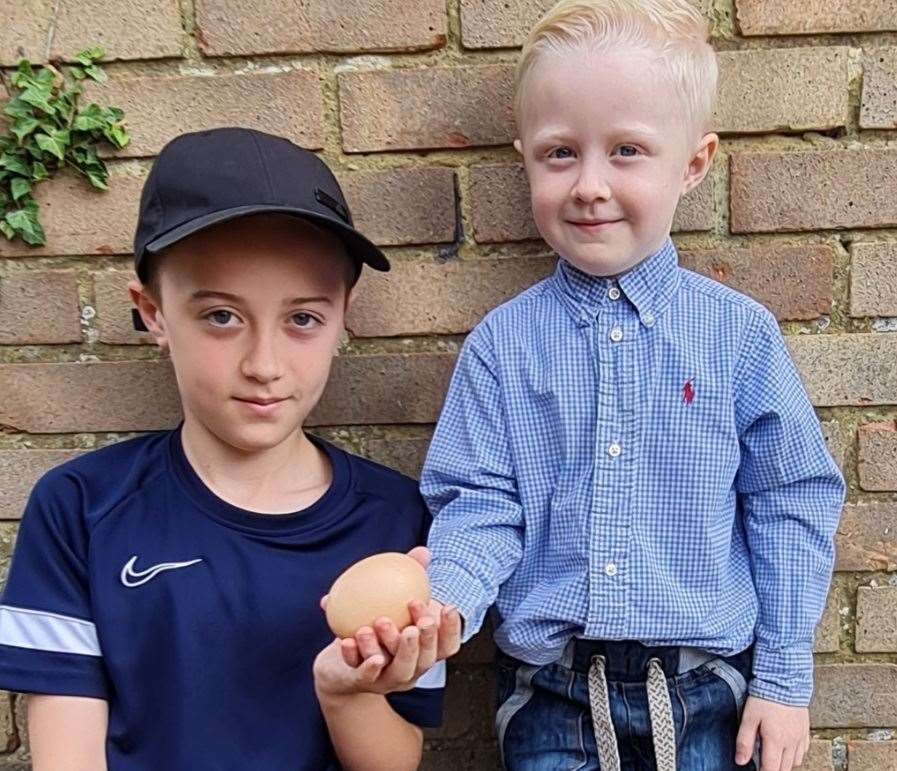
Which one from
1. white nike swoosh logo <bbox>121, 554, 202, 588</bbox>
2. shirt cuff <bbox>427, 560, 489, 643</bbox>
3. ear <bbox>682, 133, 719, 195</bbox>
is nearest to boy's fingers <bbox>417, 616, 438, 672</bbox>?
shirt cuff <bbox>427, 560, 489, 643</bbox>

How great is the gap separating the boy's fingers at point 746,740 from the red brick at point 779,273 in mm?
613

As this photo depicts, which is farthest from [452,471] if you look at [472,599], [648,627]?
[648,627]

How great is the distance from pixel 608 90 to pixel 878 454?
751 millimetres

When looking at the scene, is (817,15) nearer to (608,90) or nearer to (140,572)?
(608,90)

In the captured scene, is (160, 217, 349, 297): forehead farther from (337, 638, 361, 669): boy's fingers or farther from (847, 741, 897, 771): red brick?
(847, 741, 897, 771): red brick

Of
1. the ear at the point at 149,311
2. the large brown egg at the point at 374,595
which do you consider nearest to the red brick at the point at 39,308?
the ear at the point at 149,311

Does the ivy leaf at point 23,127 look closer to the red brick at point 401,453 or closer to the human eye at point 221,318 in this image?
the human eye at point 221,318

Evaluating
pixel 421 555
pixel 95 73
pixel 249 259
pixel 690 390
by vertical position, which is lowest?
pixel 421 555

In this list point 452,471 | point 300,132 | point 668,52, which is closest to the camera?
point 668,52

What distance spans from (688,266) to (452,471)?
19.8 inches

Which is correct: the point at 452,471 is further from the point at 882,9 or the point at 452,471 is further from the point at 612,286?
the point at 882,9

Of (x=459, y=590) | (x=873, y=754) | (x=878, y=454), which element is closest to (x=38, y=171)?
(x=459, y=590)

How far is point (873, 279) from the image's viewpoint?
4.81ft

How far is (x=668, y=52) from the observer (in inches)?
48.0
